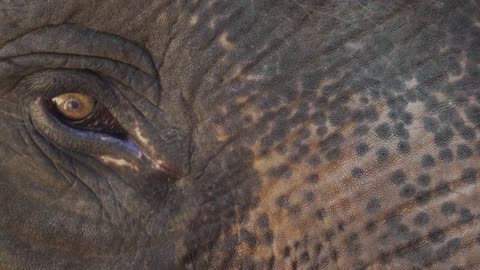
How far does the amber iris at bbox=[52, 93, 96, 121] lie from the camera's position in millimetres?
2355

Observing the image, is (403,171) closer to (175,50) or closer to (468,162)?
(468,162)

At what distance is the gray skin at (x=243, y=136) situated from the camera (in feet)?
6.82

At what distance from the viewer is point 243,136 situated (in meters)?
2.22

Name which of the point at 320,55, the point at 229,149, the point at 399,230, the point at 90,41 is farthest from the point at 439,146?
the point at 90,41

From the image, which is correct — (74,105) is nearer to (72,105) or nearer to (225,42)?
(72,105)

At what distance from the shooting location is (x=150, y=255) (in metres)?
2.34

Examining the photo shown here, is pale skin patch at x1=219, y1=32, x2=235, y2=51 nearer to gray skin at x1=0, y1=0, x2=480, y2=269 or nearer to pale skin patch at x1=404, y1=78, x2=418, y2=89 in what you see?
gray skin at x1=0, y1=0, x2=480, y2=269

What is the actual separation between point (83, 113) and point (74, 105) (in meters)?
0.03

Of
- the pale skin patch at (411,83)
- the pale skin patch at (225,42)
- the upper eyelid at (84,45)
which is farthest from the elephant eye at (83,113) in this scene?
the pale skin patch at (411,83)

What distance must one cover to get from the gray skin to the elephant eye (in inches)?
0.4

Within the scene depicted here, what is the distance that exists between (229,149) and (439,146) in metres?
0.48

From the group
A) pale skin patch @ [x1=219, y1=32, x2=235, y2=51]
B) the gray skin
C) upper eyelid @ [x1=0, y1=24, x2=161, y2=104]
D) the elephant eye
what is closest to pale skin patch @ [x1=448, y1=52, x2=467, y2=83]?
the gray skin

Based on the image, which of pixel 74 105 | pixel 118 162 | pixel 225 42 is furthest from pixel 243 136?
pixel 74 105

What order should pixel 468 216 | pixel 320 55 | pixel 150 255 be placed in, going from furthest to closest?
pixel 150 255
pixel 320 55
pixel 468 216
